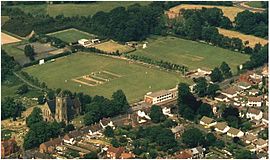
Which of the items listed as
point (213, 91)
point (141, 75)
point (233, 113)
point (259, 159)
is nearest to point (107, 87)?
point (141, 75)

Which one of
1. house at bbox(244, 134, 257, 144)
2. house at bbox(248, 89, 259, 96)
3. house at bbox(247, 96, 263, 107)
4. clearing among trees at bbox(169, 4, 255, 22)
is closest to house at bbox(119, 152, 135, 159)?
house at bbox(244, 134, 257, 144)

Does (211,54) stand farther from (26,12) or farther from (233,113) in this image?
(26,12)

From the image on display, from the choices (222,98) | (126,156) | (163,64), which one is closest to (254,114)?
(222,98)

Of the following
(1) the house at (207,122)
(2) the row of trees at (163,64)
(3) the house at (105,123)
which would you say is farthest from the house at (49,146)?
(2) the row of trees at (163,64)

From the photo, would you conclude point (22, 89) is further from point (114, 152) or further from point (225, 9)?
point (225, 9)

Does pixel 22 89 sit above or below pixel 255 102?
below

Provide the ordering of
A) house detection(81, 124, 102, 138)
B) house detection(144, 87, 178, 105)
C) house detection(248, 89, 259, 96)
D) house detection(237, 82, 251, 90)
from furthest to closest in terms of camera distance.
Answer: house detection(237, 82, 251, 90)
house detection(248, 89, 259, 96)
house detection(144, 87, 178, 105)
house detection(81, 124, 102, 138)

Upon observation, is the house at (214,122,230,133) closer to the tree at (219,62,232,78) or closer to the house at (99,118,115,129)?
the house at (99,118,115,129)
